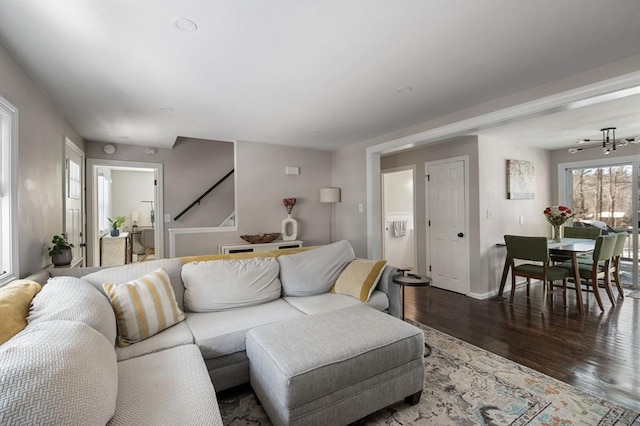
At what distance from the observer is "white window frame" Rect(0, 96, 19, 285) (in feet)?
6.15

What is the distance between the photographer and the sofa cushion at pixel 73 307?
1446 mm

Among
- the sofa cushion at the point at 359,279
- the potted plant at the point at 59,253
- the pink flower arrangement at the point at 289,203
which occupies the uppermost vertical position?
the pink flower arrangement at the point at 289,203

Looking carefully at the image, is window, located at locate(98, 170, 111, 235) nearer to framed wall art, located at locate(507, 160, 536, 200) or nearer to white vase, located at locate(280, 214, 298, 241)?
white vase, located at locate(280, 214, 298, 241)

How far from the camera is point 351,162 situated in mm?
4797

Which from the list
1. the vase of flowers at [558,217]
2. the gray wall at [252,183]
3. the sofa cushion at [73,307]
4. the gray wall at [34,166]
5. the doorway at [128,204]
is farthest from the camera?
the doorway at [128,204]

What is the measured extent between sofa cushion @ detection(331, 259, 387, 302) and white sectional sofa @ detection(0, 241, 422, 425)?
0.04ft

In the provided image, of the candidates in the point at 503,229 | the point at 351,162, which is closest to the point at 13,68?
the point at 351,162

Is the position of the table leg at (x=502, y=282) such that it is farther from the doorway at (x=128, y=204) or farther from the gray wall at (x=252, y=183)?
the doorway at (x=128, y=204)

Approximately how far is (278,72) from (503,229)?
3999mm

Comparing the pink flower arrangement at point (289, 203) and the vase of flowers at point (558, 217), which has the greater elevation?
the pink flower arrangement at point (289, 203)

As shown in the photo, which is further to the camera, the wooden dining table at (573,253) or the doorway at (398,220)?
the doorway at (398,220)

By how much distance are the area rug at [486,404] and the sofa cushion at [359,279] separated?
0.76m

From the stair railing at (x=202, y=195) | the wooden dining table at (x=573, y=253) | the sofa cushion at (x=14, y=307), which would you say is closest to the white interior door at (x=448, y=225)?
the wooden dining table at (x=573, y=253)

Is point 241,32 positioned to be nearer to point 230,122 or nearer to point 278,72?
point 278,72
